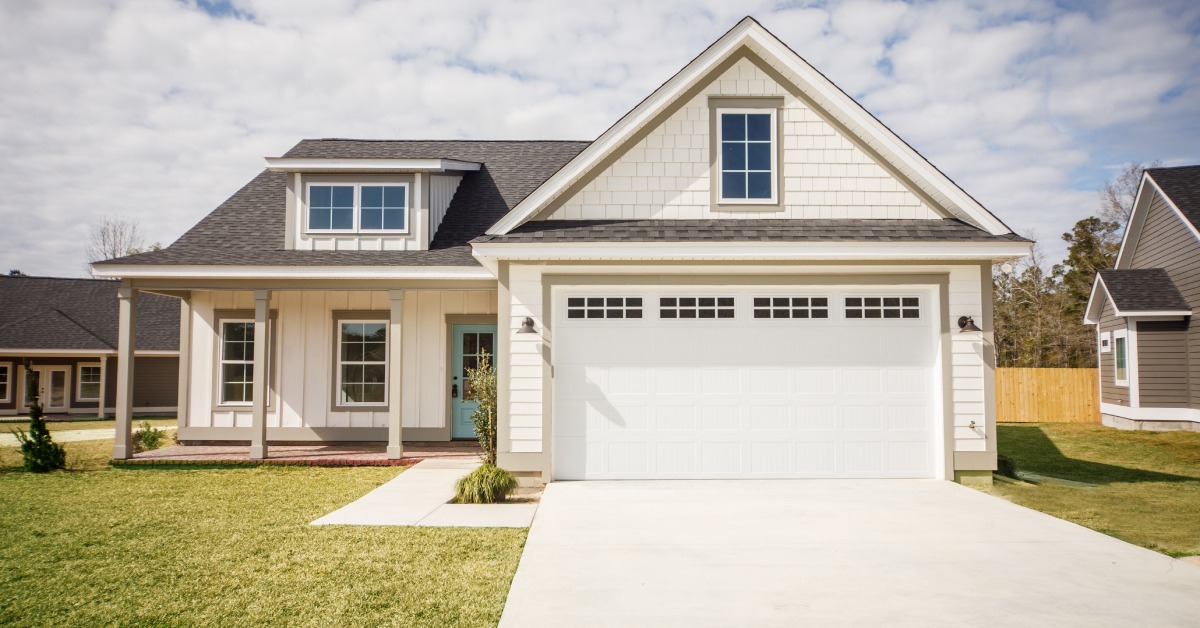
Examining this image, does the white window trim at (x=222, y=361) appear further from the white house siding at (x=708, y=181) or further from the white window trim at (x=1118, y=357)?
the white window trim at (x=1118, y=357)

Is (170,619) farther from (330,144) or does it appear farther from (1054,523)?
(330,144)

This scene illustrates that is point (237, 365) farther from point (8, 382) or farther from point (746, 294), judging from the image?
point (8, 382)

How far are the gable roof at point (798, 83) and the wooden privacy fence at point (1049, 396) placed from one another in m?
14.0

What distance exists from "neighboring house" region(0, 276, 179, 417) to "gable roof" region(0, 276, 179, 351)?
0.09 feet

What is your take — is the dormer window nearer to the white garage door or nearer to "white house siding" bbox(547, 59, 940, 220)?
"white house siding" bbox(547, 59, 940, 220)

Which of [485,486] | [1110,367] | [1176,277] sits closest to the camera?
[485,486]

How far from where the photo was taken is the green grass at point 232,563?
15.0ft

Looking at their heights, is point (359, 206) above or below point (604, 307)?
above

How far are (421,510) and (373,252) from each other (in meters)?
5.99

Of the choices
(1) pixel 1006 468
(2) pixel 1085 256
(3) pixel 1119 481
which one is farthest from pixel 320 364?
(2) pixel 1085 256

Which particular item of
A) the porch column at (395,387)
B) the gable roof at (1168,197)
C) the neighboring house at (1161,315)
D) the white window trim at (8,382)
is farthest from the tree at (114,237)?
the gable roof at (1168,197)

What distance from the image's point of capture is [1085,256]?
105 feet

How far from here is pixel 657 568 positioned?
547cm

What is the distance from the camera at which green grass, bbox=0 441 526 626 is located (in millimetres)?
4566
